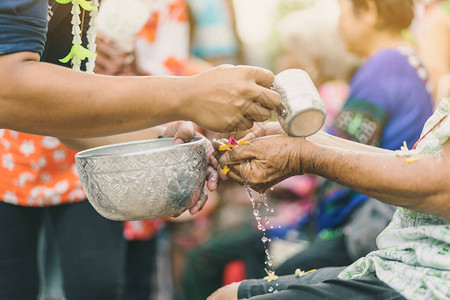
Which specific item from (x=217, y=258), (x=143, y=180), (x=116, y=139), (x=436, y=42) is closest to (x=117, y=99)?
(x=143, y=180)

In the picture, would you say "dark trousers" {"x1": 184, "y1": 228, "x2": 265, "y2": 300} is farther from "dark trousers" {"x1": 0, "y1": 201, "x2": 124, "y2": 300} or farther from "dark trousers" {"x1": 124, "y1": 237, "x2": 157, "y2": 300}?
"dark trousers" {"x1": 0, "y1": 201, "x2": 124, "y2": 300}

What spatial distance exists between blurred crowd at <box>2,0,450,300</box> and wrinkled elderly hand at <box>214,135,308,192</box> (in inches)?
10.9

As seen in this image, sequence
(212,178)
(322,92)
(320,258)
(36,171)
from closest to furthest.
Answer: (212,178)
(36,171)
(320,258)
(322,92)

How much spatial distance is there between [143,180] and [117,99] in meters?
0.25

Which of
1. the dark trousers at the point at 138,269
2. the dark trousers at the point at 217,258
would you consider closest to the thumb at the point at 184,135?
the dark trousers at the point at 138,269

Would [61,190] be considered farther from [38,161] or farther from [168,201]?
[168,201]

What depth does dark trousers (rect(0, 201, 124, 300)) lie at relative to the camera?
7.14 feet

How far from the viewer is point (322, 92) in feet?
14.6

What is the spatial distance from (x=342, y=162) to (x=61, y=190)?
1.20 metres

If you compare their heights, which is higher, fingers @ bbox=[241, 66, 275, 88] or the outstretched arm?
fingers @ bbox=[241, 66, 275, 88]

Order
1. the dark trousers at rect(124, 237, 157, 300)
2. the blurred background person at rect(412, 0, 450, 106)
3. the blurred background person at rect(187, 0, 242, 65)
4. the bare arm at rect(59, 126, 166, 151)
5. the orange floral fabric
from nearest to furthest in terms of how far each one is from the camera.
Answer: the bare arm at rect(59, 126, 166, 151) < the orange floral fabric < the dark trousers at rect(124, 237, 157, 300) < the blurred background person at rect(412, 0, 450, 106) < the blurred background person at rect(187, 0, 242, 65)

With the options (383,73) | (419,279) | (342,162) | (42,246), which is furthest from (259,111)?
(383,73)

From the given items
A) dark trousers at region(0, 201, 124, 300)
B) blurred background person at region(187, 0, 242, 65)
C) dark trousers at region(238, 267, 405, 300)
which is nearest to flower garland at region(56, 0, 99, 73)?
dark trousers at region(0, 201, 124, 300)

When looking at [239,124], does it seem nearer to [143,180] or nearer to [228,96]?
[228,96]
